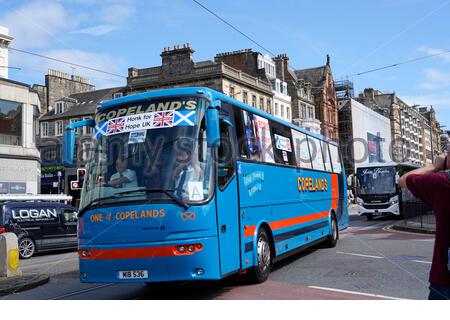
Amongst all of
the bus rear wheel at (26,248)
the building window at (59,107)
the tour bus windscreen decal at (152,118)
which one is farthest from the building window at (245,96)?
the tour bus windscreen decal at (152,118)

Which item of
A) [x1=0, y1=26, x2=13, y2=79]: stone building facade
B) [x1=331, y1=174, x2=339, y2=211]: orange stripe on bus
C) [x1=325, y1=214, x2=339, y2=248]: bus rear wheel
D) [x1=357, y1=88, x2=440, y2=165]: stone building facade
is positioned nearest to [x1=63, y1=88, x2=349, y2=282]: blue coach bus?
[x1=325, y1=214, x2=339, y2=248]: bus rear wheel

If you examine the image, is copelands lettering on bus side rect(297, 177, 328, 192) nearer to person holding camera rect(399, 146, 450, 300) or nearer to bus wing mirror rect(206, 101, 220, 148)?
bus wing mirror rect(206, 101, 220, 148)

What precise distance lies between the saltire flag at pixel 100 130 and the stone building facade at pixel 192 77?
37.3 meters

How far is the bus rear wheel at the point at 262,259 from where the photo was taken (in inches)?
357

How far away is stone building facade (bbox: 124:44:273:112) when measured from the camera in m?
46.4

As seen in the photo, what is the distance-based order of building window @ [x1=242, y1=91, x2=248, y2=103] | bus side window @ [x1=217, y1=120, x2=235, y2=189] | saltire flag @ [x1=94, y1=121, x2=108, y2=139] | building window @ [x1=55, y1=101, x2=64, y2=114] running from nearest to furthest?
bus side window @ [x1=217, y1=120, x2=235, y2=189] → saltire flag @ [x1=94, y1=121, x2=108, y2=139] → building window @ [x1=242, y1=91, x2=248, y2=103] → building window @ [x1=55, y1=101, x2=64, y2=114]

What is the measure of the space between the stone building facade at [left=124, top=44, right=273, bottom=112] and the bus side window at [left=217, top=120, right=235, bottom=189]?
122ft

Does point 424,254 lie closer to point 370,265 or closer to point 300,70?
point 370,265

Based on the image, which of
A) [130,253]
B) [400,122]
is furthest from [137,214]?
[400,122]

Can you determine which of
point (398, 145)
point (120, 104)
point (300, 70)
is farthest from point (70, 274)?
point (398, 145)

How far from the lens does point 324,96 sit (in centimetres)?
7050

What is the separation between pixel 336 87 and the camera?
82062mm

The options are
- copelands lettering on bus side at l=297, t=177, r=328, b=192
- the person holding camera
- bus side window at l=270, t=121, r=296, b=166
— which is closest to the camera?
the person holding camera

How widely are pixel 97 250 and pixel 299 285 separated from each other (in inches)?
142
